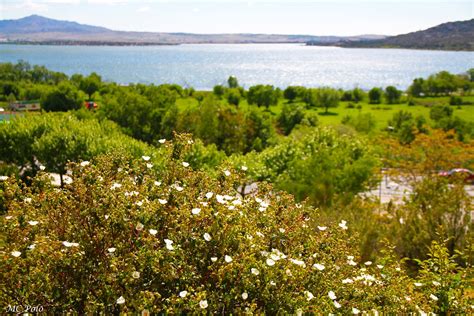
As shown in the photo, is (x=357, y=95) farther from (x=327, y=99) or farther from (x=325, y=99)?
(x=327, y=99)

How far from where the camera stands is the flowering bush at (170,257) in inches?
238

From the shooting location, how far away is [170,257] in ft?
20.3

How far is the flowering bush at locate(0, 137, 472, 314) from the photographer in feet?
19.9

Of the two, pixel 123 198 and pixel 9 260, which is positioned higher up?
pixel 123 198

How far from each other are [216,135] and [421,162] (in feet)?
78.4

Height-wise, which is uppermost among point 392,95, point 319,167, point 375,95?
point 319,167

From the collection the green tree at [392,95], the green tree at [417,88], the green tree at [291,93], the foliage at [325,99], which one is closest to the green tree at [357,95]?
the green tree at [392,95]

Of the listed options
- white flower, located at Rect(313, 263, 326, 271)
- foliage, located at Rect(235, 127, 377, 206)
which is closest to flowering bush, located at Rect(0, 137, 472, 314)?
white flower, located at Rect(313, 263, 326, 271)

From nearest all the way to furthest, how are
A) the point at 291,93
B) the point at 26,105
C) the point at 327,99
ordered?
1. the point at 26,105
2. the point at 327,99
3. the point at 291,93

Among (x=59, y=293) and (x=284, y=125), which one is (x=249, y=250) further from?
(x=284, y=125)

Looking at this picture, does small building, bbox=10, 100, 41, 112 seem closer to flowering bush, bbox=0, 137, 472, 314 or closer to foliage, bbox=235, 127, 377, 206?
foliage, bbox=235, 127, 377, 206

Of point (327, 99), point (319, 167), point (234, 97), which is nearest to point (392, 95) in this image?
point (327, 99)

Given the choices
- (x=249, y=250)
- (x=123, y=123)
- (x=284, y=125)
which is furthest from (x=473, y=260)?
(x=284, y=125)

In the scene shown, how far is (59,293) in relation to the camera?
20.9ft
